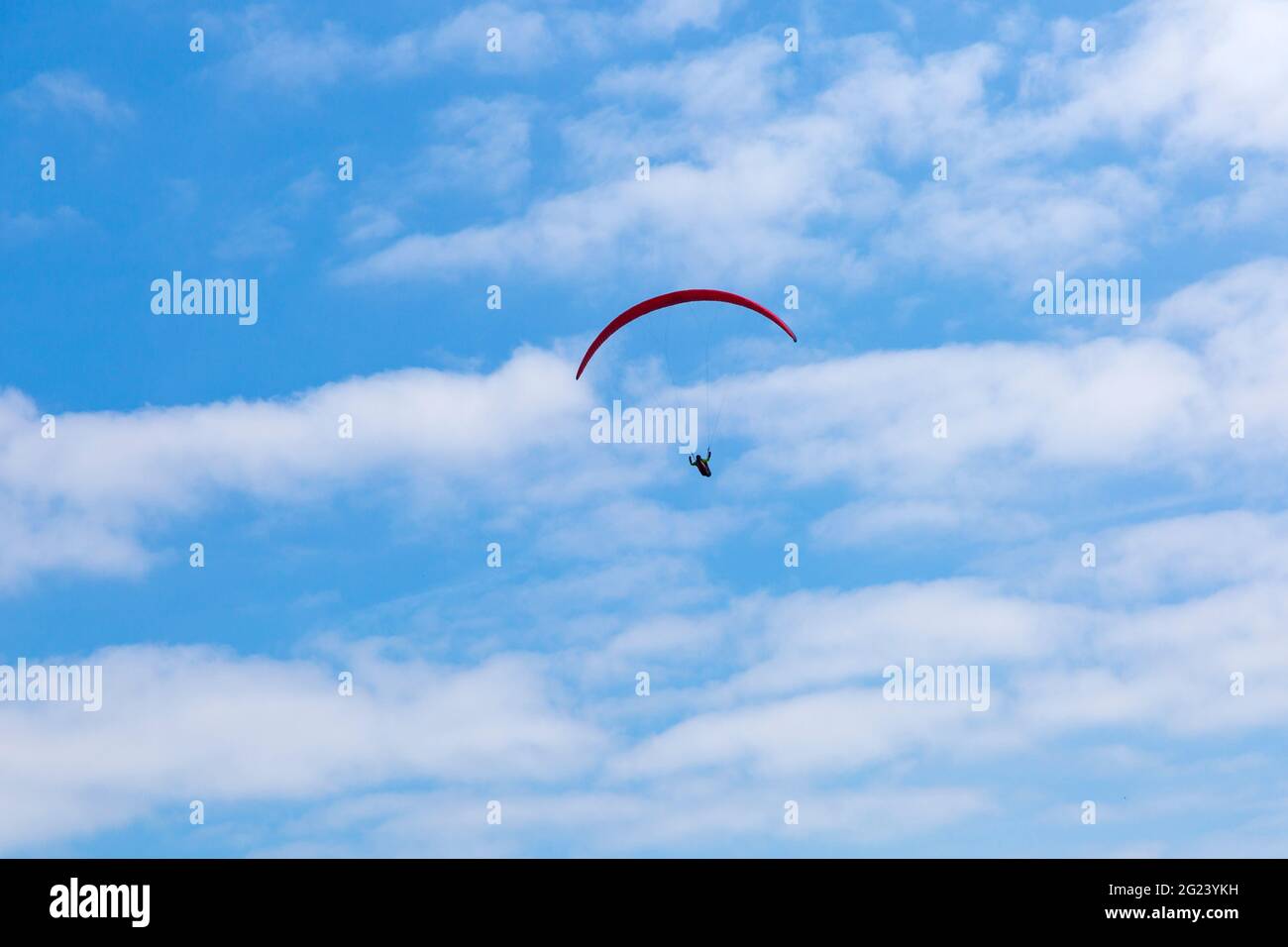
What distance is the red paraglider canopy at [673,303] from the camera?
5862 cm

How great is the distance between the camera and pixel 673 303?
58.8 m

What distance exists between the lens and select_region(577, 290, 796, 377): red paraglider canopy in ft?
192
